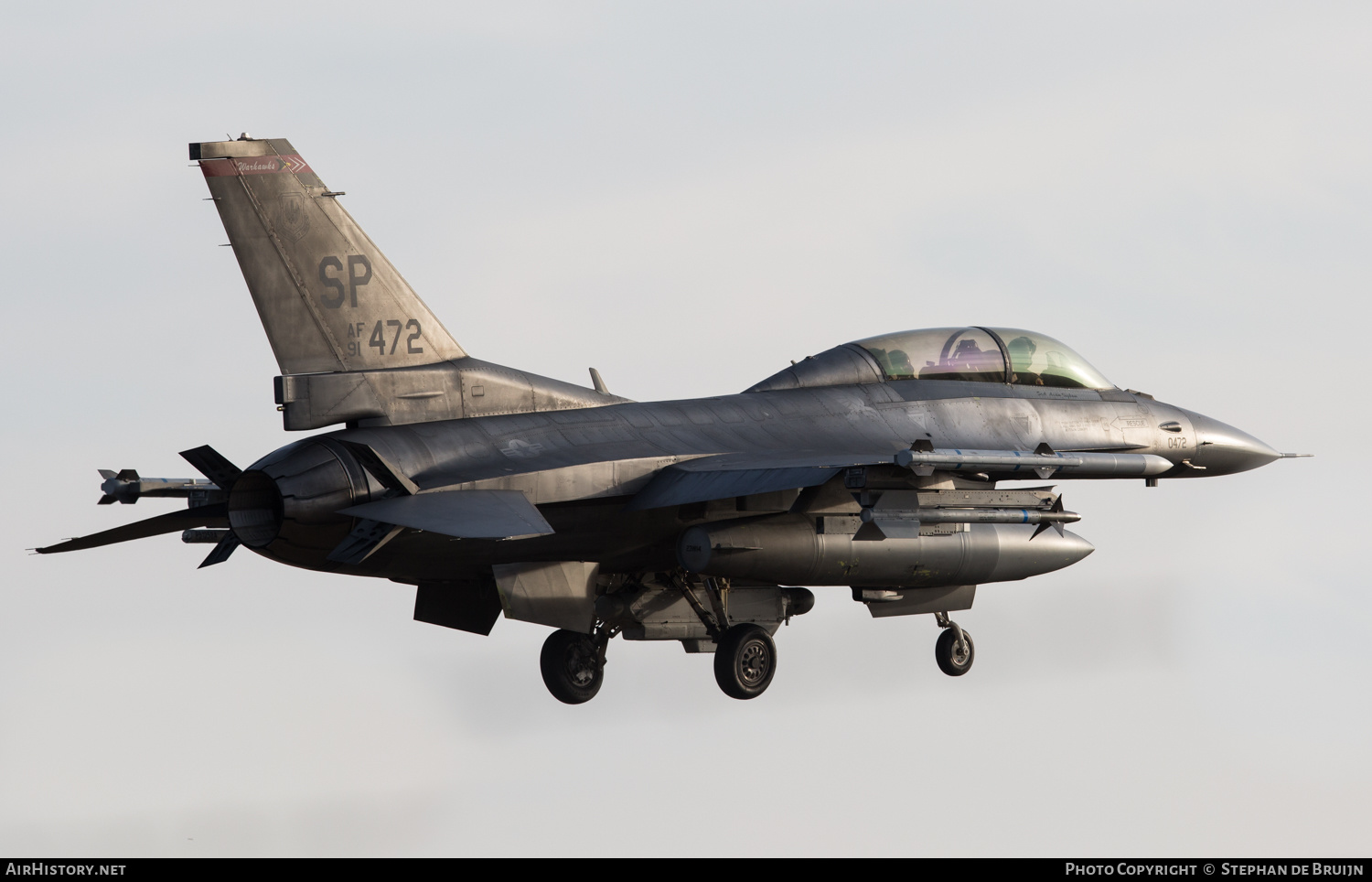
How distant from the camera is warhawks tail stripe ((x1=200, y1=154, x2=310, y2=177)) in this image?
1666 centimetres

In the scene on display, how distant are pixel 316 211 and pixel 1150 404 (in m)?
10.3

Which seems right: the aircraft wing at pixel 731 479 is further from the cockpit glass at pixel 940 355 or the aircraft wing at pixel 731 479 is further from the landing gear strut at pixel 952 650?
the landing gear strut at pixel 952 650

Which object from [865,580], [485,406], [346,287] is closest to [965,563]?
[865,580]

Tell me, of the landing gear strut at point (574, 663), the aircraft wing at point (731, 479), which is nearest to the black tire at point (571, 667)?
the landing gear strut at point (574, 663)

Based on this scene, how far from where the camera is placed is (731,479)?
56.6 ft

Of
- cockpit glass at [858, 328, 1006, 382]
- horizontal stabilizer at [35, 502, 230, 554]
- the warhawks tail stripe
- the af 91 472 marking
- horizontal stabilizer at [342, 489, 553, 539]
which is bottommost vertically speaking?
horizontal stabilizer at [342, 489, 553, 539]

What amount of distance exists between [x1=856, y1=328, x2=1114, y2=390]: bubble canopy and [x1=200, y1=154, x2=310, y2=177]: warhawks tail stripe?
22.7 ft

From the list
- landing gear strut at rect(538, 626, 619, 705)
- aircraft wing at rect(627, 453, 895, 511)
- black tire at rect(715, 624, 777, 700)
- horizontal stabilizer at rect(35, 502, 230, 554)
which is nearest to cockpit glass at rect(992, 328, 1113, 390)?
aircraft wing at rect(627, 453, 895, 511)

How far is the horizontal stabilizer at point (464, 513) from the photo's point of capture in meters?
15.3

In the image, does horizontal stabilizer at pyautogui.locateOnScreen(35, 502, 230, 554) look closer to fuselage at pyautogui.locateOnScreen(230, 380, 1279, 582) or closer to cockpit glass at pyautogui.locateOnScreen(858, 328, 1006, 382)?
fuselage at pyautogui.locateOnScreen(230, 380, 1279, 582)

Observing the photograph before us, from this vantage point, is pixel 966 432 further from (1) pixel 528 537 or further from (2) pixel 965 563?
(1) pixel 528 537

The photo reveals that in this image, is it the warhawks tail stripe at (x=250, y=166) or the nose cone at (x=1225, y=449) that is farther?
the nose cone at (x=1225, y=449)

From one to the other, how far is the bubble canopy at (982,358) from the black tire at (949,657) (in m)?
2.98

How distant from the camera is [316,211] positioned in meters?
16.9
